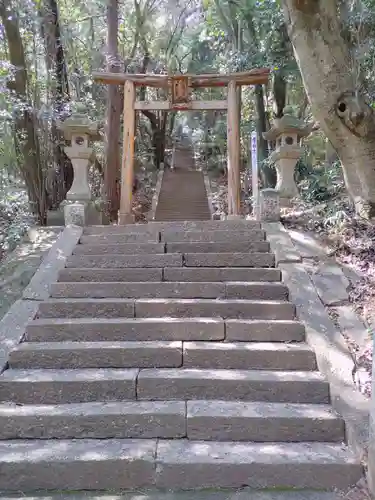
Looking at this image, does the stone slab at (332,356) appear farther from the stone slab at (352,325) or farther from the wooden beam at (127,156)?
→ the wooden beam at (127,156)

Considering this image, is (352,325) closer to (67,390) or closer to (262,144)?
(67,390)

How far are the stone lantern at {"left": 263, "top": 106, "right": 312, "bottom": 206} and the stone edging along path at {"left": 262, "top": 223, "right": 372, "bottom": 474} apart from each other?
5.93ft

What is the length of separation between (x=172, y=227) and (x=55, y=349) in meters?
2.49

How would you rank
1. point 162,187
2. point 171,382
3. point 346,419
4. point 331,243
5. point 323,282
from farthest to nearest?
1. point 162,187
2. point 331,243
3. point 323,282
4. point 171,382
5. point 346,419

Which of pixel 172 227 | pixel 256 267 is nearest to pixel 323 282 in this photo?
pixel 256 267

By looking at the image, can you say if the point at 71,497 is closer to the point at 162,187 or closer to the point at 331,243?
the point at 331,243

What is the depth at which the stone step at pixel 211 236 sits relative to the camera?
5.45 metres

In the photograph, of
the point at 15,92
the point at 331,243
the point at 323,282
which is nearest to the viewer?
the point at 323,282

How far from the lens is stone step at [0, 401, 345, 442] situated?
10.2ft

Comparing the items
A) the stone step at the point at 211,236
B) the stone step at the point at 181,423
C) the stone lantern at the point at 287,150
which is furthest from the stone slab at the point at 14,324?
the stone lantern at the point at 287,150

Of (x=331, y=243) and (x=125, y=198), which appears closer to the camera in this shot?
(x=331, y=243)

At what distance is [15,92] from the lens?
279 inches

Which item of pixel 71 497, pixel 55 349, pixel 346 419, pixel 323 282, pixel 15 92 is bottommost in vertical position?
pixel 71 497

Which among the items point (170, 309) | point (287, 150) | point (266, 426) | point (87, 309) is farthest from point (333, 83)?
point (266, 426)
